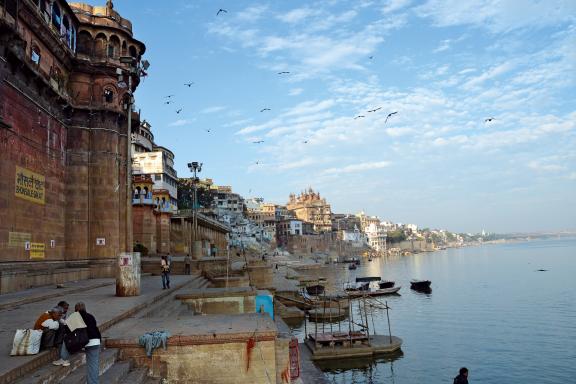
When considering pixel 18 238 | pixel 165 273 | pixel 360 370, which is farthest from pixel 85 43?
pixel 360 370

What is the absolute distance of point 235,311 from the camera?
1750 cm

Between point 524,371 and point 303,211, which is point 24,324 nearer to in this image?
point 524,371

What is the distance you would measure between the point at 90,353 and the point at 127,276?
8920 mm

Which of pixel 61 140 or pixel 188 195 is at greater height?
pixel 188 195

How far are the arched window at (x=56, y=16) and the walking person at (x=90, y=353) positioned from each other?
794 inches

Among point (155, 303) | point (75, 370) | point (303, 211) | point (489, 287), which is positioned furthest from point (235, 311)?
point (303, 211)

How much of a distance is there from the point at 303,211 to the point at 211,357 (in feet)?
578

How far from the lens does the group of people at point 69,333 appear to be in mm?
7030

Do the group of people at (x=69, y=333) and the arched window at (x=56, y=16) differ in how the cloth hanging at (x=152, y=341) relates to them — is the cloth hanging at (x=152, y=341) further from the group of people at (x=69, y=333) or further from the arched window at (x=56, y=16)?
the arched window at (x=56, y=16)

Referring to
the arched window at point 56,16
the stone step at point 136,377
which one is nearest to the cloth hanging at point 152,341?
the stone step at point 136,377

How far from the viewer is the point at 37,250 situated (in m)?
21.1

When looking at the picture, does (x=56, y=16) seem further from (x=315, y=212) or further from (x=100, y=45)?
(x=315, y=212)

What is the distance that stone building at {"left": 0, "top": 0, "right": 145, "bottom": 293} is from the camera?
1831 cm

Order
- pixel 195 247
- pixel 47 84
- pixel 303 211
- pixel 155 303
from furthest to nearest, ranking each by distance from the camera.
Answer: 1. pixel 303 211
2. pixel 195 247
3. pixel 47 84
4. pixel 155 303
